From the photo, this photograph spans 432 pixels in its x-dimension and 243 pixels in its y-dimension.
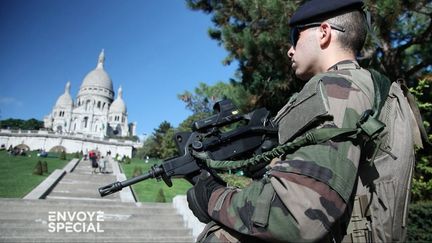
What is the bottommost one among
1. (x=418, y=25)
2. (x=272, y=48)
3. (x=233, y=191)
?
(x=233, y=191)

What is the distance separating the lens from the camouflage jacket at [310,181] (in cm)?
118

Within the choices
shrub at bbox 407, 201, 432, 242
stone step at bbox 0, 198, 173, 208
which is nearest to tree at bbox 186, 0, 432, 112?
shrub at bbox 407, 201, 432, 242

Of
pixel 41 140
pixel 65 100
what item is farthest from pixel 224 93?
pixel 65 100

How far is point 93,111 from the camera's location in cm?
10806

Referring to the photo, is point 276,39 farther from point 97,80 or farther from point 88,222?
point 97,80

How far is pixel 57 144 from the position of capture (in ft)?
242

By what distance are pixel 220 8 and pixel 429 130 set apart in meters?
6.72

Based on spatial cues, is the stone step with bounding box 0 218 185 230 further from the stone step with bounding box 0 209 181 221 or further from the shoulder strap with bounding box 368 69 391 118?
the shoulder strap with bounding box 368 69 391 118

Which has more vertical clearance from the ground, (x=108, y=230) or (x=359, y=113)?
(x=359, y=113)

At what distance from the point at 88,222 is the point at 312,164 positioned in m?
8.82

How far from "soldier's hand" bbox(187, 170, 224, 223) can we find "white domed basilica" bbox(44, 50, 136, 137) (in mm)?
107201

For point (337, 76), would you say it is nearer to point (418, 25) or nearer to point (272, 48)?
point (272, 48)

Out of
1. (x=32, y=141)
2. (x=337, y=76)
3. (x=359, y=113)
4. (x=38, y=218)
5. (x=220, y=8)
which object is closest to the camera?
(x=359, y=113)

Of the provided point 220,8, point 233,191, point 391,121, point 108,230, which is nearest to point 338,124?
point 391,121
